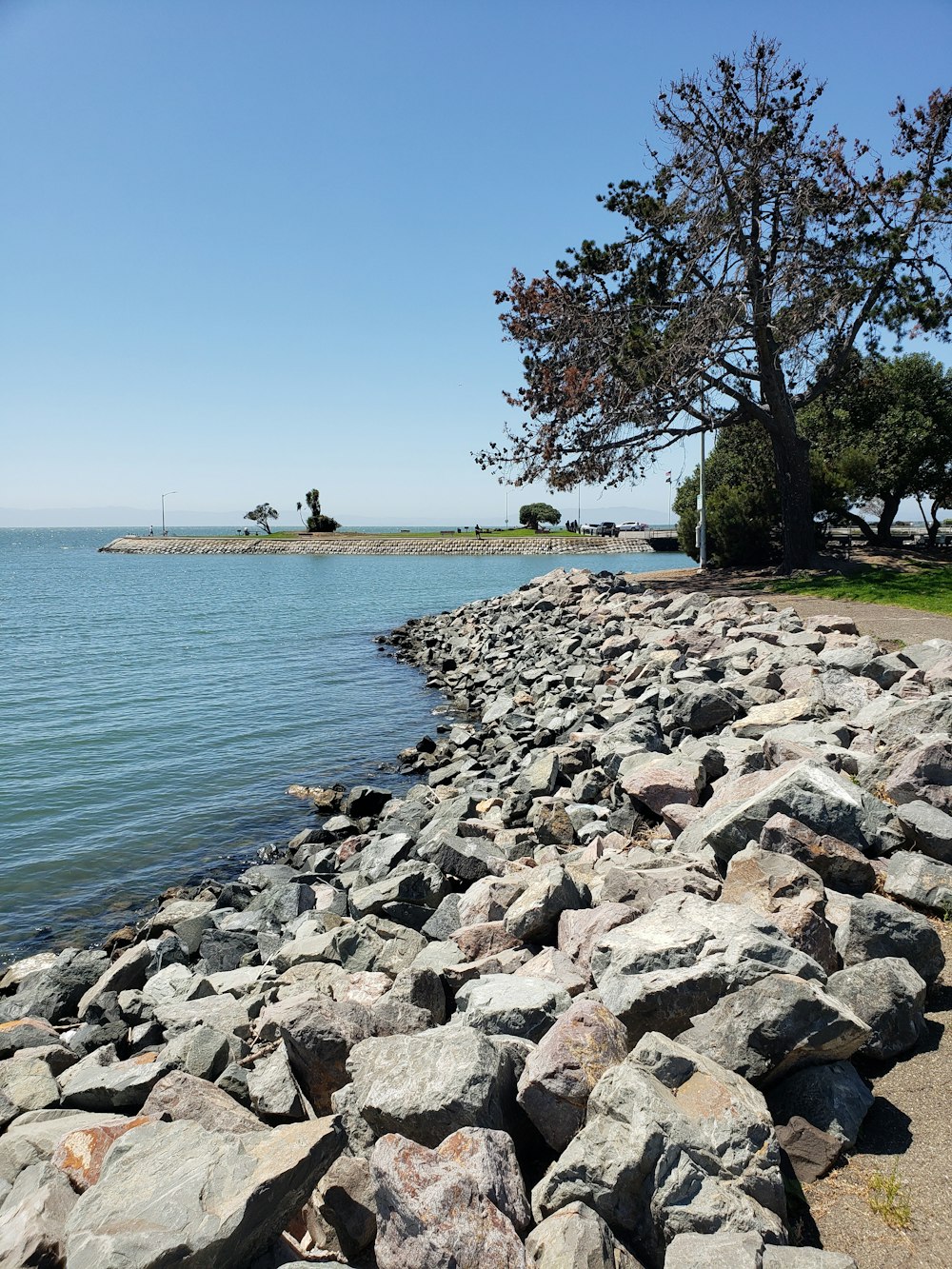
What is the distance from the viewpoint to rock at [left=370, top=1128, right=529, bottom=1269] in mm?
2736

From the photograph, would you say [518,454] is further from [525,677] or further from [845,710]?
[845,710]

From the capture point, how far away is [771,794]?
5.24m

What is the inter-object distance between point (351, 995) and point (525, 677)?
13.0 metres

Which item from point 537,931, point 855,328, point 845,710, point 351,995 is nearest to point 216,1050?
point 351,995

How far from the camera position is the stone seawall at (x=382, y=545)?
85312mm

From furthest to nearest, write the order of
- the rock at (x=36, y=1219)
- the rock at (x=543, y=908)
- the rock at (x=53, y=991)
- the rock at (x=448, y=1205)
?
the rock at (x=53, y=991), the rock at (x=543, y=908), the rock at (x=36, y=1219), the rock at (x=448, y=1205)

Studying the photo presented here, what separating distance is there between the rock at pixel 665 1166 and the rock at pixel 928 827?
267 centimetres

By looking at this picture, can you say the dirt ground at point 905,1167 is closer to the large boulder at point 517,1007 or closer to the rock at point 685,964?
the rock at point 685,964

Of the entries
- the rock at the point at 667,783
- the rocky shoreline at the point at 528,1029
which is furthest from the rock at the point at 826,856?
the rock at the point at 667,783

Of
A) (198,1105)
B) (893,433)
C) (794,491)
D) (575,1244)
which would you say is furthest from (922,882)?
(893,433)

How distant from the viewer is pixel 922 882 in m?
4.74

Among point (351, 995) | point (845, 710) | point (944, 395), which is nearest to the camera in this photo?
point (351, 995)

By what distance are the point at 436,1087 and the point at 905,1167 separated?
5.86 feet

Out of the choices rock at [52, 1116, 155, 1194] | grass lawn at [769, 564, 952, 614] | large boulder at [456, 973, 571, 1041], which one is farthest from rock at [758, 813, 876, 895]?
grass lawn at [769, 564, 952, 614]
